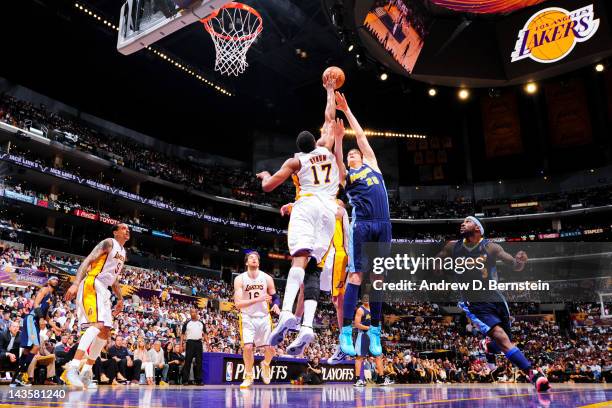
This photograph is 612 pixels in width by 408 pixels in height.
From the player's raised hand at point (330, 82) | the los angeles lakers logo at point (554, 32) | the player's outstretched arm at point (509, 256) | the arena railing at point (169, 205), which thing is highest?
the los angeles lakers logo at point (554, 32)

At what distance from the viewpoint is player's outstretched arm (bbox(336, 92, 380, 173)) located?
18.5ft

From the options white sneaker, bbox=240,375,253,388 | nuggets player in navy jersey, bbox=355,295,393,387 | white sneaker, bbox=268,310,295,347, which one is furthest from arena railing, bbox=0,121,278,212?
white sneaker, bbox=268,310,295,347

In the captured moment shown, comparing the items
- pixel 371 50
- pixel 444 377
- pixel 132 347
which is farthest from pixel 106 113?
pixel 444 377

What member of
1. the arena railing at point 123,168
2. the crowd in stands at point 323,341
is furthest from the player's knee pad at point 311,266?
the arena railing at point 123,168

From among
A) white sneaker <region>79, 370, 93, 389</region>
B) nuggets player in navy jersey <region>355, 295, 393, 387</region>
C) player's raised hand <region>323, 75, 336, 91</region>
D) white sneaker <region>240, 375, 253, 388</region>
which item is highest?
player's raised hand <region>323, 75, 336, 91</region>

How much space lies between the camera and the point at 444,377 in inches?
766

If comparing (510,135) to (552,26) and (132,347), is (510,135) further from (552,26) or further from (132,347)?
(132,347)

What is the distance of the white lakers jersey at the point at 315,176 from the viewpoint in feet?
17.0

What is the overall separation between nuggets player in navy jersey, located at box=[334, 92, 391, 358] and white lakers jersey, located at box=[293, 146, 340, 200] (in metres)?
0.62

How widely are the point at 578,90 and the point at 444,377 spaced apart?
21.1 m

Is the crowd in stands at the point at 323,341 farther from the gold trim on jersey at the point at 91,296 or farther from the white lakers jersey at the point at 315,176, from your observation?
the white lakers jersey at the point at 315,176

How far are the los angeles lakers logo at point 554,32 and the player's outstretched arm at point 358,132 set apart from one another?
52.2 feet

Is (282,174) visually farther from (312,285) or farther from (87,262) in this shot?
(87,262)

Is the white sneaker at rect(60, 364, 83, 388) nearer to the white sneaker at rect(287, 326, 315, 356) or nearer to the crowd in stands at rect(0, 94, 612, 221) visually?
the white sneaker at rect(287, 326, 315, 356)
